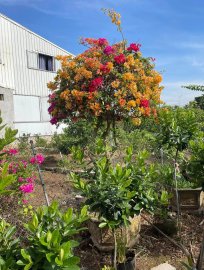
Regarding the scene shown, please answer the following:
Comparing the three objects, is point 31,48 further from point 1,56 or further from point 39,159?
point 39,159

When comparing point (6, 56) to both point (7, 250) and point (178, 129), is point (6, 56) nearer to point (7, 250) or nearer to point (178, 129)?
point (178, 129)

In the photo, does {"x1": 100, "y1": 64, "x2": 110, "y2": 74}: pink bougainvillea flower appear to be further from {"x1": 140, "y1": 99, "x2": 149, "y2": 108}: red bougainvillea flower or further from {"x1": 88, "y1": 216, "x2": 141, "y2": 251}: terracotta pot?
{"x1": 88, "y1": 216, "x2": 141, "y2": 251}: terracotta pot

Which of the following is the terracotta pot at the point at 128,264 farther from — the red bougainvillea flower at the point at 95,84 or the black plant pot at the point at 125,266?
the red bougainvillea flower at the point at 95,84

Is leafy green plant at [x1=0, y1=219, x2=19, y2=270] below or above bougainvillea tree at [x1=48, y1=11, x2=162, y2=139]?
below

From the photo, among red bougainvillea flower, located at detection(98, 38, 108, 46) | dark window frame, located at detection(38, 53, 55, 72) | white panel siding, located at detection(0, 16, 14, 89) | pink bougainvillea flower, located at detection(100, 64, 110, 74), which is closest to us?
pink bougainvillea flower, located at detection(100, 64, 110, 74)

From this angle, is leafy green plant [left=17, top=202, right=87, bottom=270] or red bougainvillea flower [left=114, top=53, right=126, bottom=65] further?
red bougainvillea flower [left=114, top=53, right=126, bottom=65]

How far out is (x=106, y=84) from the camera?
705cm

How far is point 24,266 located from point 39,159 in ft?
12.4

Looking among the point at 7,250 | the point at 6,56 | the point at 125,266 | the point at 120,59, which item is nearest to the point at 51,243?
the point at 7,250

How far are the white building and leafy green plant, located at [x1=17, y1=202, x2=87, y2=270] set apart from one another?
13.5 metres

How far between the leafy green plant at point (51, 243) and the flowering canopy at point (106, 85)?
4.31m

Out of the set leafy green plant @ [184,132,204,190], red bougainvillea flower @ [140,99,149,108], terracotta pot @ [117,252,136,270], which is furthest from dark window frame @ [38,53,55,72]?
terracotta pot @ [117,252,136,270]

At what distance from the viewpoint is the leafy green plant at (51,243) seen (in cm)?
213

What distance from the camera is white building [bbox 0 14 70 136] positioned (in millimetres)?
15836
